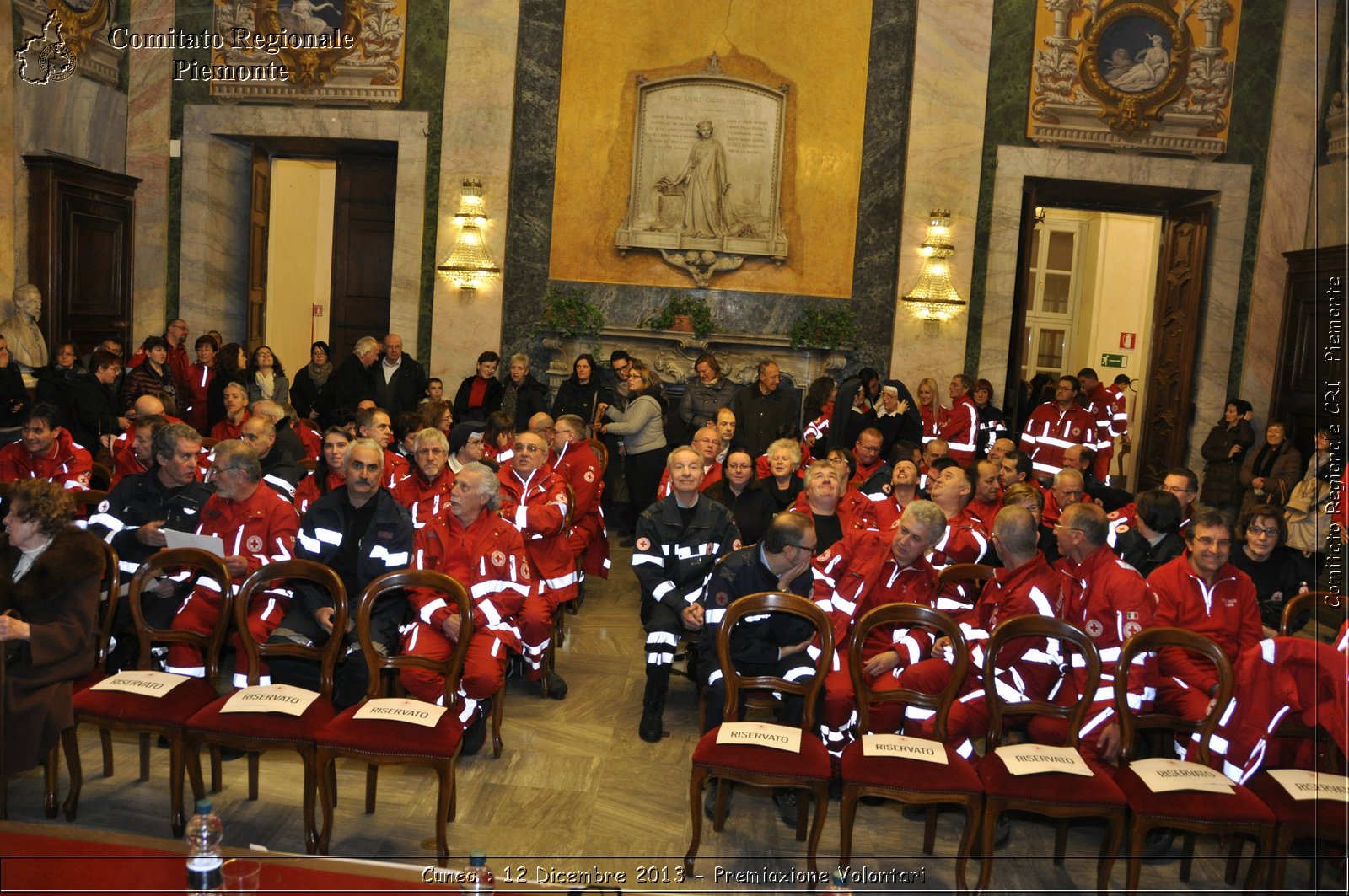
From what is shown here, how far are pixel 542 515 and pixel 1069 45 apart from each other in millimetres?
8756

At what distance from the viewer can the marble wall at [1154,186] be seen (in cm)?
1143

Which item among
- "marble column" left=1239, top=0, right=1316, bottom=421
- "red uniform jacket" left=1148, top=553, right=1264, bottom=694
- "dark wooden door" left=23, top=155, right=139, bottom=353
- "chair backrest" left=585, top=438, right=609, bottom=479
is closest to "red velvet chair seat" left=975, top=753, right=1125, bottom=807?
"red uniform jacket" left=1148, top=553, right=1264, bottom=694

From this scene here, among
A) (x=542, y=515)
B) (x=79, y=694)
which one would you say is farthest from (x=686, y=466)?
(x=79, y=694)

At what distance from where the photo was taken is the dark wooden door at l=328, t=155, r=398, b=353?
42.3 ft

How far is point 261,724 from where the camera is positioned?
3.87 m

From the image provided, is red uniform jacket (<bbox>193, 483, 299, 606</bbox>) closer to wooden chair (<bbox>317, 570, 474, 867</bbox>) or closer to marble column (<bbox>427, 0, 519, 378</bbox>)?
wooden chair (<bbox>317, 570, 474, 867</bbox>)

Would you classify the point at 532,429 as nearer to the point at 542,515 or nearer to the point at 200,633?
the point at 542,515

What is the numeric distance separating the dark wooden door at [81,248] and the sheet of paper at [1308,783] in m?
10.8

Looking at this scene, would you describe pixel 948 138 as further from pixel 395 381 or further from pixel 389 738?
pixel 389 738

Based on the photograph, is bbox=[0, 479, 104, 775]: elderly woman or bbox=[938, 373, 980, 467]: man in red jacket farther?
bbox=[938, 373, 980, 467]: man in red jacket

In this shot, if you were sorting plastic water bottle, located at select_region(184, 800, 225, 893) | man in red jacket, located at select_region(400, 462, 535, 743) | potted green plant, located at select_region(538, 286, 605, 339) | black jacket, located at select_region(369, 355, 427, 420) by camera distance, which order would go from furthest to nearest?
potted green plant, located at select_region(538, 286, 605, 339), black jacket, located at select_region(369, 355, 427, 420), man in red jacket, located at select_region(400, 462, 535, 743), plastic water bottle, located at select_region(184, 800, 225, 893)

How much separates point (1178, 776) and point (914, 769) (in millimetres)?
946

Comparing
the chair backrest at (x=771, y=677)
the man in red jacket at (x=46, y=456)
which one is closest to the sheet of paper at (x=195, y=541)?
the man in red jacket at (x=46, y=456)

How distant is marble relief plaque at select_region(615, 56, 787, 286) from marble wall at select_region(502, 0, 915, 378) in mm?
539
